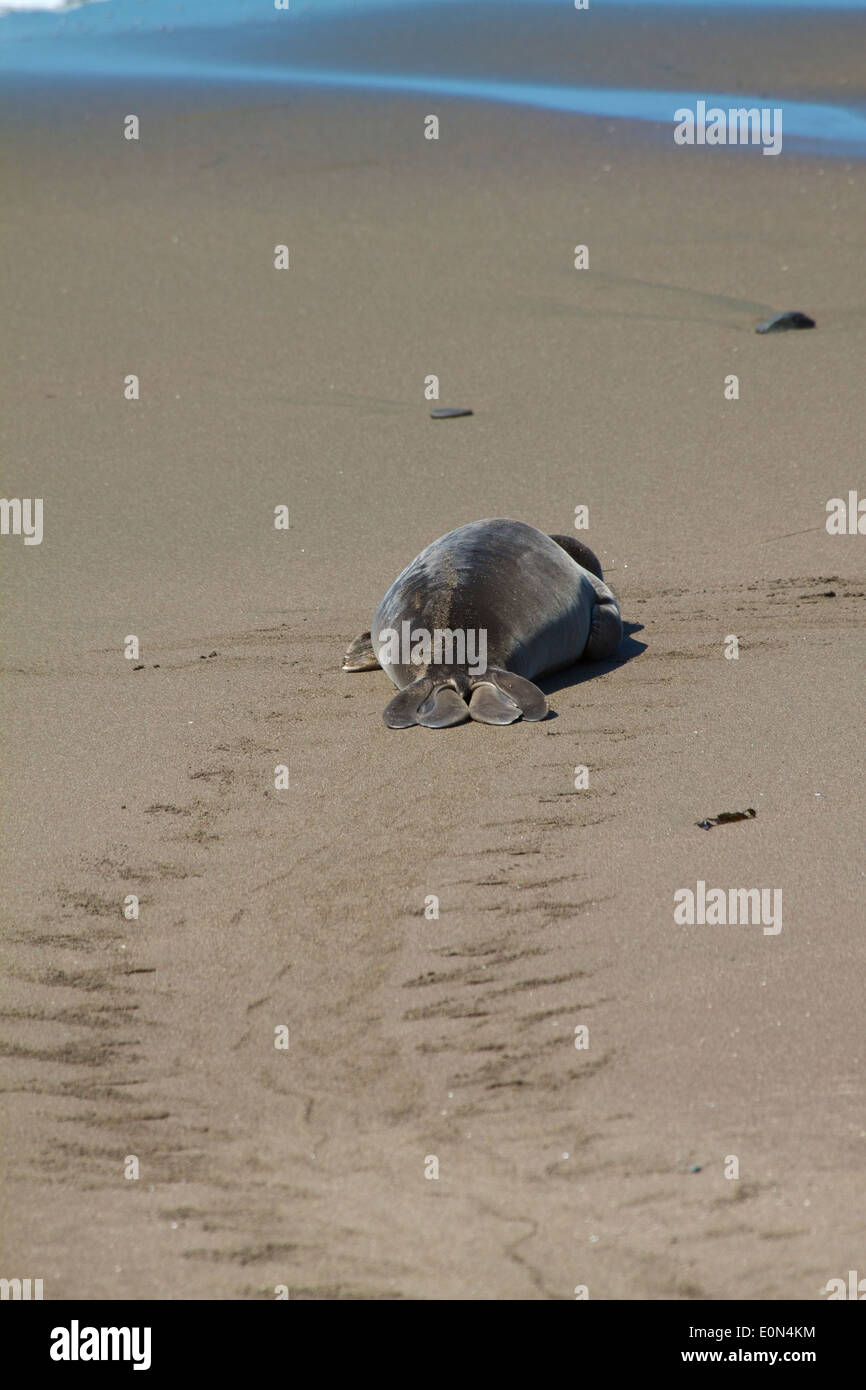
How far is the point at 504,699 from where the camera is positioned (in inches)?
207

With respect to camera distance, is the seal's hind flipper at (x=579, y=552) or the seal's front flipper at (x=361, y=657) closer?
the seal's front flipper at (x=361, y=657)

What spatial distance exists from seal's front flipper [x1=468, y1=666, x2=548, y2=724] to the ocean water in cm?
985

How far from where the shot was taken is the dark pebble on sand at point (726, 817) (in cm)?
446

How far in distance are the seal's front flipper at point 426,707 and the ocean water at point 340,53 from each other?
996 centimetres

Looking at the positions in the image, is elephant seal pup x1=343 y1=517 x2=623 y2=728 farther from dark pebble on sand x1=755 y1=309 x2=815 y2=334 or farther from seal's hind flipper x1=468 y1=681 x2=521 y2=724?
dark pebble on sand x1=755 y1=309 x2=815 y2=334

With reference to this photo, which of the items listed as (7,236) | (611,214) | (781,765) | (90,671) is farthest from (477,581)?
(7,236)

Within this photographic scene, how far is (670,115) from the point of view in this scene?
14945 mm

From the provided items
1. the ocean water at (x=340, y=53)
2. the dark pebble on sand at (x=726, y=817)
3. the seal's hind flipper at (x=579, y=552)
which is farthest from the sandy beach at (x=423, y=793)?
the ocean water at (x=340, y=53)

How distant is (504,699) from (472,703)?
0.37 feet

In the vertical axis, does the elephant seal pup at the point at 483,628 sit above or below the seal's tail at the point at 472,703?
above

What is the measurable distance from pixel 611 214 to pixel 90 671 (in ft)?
25.1

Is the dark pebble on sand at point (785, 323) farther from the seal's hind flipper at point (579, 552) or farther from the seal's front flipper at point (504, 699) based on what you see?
the seal's front flipper at point (504, 699)

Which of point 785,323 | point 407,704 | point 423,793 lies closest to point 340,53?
point 785,323

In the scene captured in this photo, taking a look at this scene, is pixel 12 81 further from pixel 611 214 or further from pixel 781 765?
pixel 781 765
